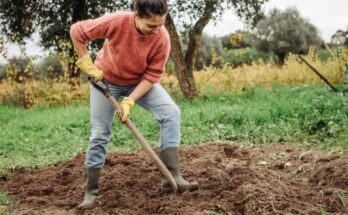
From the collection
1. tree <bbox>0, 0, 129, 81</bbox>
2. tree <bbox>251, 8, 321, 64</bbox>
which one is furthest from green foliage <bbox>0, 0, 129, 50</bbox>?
tree <bbox>251, 8, 321, 64</bbox>

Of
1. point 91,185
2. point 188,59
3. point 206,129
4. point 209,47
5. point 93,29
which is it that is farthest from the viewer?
point 209,47

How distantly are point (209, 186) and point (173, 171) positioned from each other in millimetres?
323

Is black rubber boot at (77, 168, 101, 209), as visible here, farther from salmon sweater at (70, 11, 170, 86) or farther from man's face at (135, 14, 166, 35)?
man's face at (135, 14, 166, 35)

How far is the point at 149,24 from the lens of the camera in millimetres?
4012

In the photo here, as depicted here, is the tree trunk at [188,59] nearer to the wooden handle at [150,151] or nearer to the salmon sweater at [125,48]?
the salmon sweater at [125,48]

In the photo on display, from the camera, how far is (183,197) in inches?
170

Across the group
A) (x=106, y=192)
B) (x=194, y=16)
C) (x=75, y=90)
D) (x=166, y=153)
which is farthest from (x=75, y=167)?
(x=75, y=90)

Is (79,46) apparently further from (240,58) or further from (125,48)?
(240,58)

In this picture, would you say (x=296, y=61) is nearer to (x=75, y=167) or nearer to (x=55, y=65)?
(x=75, y=167)

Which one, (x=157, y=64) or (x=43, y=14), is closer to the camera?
(x=157, y=64)

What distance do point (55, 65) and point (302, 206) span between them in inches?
1184

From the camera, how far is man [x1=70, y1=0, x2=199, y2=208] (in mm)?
4215

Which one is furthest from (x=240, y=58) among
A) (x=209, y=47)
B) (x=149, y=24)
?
(x=149, y=24)

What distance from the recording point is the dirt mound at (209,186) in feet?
13.1
